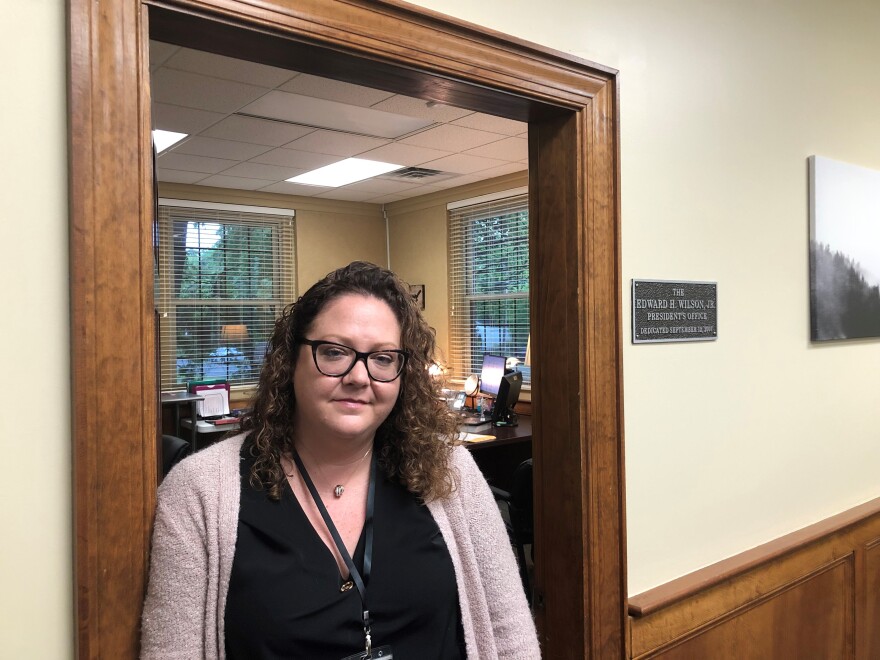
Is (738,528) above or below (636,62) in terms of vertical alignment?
below

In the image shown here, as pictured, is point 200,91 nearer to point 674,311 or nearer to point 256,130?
point 256,130

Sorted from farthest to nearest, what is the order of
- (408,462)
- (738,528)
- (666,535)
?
(738,528) < (666,535) < (408,462)

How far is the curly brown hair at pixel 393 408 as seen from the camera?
1.31 metres

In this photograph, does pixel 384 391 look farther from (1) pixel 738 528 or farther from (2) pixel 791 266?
(2) pixel 791 266

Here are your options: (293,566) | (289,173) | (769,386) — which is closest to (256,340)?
(289,173)

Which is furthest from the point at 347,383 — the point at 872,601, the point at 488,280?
the point at 488,280

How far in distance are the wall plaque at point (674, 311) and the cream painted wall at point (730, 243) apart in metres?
0.04

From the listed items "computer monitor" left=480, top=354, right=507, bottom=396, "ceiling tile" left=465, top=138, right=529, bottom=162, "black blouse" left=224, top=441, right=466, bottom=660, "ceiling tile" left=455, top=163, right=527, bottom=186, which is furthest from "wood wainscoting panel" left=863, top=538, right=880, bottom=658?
"ceiling tile" left=455, top=163, right=527, bottom=186

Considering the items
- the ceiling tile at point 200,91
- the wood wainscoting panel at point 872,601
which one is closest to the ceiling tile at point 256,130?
the ceiling tile at point 200,91

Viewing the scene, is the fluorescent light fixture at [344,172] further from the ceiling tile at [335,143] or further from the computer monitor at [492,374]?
the computer monitor at [492,374]

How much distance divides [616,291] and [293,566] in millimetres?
1026

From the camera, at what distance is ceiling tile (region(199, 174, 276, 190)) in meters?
6.13

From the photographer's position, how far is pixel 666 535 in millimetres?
1932

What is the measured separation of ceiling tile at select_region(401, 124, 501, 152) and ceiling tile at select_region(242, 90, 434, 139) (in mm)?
134
